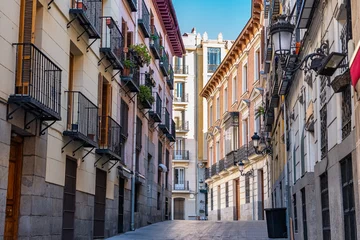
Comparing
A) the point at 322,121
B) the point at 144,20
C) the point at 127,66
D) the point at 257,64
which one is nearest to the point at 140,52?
the point at 127,66

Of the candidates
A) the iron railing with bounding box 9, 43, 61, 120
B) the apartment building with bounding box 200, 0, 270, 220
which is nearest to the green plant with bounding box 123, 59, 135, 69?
the iron railing with bounding box 9, 43, 61, 120

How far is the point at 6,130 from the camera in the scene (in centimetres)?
1053

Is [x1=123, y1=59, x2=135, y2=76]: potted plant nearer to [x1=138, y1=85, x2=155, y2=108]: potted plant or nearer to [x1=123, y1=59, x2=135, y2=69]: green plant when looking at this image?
[x1=123, y1=59, x2=135, y2=69]: green plant

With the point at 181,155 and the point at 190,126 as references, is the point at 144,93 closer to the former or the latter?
the point at 190,126

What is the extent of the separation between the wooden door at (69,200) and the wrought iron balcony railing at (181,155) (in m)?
42.1

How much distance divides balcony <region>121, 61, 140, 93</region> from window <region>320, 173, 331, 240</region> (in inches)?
394

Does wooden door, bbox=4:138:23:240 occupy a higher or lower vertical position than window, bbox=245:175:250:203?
lower

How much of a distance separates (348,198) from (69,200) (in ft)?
25.0

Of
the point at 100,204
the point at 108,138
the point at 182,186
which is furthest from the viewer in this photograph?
the point at 182,186

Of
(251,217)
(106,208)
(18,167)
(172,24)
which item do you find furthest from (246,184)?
(18,167)

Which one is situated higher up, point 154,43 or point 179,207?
point 154,43

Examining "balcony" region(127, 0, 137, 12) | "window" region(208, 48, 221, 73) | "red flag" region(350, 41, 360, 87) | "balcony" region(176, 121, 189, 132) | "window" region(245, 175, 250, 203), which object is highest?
"window" region(208, 48, 221, 73)

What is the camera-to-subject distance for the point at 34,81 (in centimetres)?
1115

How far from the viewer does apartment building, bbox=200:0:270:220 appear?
116ft
